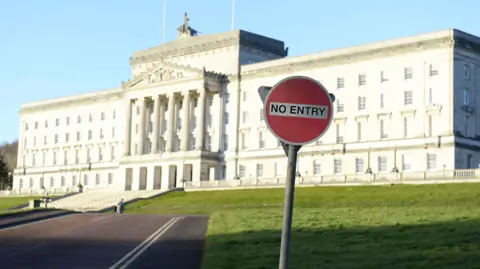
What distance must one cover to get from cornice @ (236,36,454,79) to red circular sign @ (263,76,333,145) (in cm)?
9559

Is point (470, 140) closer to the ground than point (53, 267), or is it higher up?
higher up

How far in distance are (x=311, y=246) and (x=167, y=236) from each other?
14699 mm

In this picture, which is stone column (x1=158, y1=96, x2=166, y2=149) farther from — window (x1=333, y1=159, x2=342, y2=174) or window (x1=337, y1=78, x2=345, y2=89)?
window (x1=333, y1=159, x2=342, y2=174)

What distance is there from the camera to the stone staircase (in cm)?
11706

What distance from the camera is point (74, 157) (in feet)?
534

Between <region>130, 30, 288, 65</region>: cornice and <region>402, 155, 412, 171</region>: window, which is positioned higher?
<region>130, 30, 288, 65</region>: cornice

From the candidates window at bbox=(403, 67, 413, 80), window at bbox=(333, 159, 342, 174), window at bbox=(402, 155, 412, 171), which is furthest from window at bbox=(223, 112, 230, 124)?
window at bbox=(402, 155, 412, 171)

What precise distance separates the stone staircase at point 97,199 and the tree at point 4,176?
3575cm

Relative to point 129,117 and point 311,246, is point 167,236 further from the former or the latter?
point 129,117

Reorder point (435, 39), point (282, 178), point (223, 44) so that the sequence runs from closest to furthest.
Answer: point (435, 39) < point (282, 178) < point (223, 44)

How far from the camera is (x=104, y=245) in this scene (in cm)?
4119

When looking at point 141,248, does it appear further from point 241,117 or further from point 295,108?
point 241,117

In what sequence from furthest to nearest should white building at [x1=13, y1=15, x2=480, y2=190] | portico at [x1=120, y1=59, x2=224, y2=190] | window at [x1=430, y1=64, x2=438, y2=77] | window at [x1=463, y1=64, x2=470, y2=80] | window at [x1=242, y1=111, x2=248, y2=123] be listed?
portico at [x1=120, y1=59, x2=224, y2=190], window at [x1=242, y1=111, x2=248, y2=123], white building at [x1=13, y1=15, x2=480, y2=190], window at [x1=430, y1=64, x2=438, y2=77], window at [x1=463, y1=64, x2=470, y2=80]

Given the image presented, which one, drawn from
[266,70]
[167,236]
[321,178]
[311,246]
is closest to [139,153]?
[266,70]
